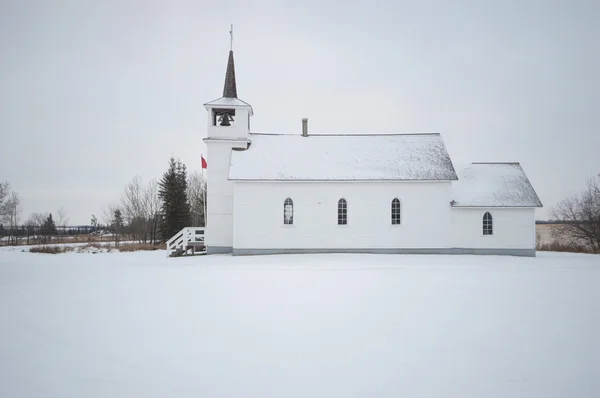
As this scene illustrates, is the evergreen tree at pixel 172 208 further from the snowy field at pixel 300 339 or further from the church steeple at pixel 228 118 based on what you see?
the snowy field at pixel 300 339

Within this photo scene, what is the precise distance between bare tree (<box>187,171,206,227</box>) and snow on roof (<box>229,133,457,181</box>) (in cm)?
2511

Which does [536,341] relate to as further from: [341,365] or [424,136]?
[424,136]

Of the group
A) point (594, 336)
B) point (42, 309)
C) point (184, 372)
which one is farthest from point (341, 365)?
point (42, 309)

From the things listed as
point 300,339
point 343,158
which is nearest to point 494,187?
point 343,158

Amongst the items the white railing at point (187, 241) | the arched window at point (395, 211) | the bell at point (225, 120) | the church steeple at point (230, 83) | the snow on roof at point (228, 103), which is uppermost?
the church steeple at point (230, 83)

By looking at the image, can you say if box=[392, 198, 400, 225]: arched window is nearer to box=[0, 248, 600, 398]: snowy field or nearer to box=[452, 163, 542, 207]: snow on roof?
box=[452, 163, 542, 207]: snow on roof

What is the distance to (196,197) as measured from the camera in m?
55.4

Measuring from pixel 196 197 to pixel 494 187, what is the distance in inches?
1682

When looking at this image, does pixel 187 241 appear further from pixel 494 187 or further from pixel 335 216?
pixel 494 187

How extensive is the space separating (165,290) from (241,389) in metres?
6.96

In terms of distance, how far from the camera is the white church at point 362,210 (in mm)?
23844

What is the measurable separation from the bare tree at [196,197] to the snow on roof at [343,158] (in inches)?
988

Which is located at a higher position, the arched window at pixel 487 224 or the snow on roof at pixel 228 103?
the snow on roof at pixel 228 103

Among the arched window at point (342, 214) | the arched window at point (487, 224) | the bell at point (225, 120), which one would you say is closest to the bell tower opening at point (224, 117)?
the bell at point (225, 120)
